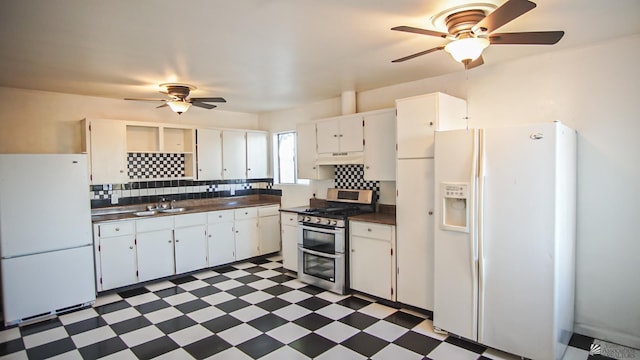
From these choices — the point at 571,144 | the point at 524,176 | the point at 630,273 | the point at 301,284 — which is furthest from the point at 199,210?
the point at 630,273

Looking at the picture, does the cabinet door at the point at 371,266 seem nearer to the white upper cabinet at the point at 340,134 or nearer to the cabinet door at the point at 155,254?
the white upper cabinet at the point at 340,134

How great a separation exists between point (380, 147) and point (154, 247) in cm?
303

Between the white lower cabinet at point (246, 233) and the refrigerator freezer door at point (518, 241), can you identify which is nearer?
the refrigerator freezer door at point (518, 241)

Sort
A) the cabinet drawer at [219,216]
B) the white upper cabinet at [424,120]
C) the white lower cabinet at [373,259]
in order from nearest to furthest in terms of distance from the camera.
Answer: the white upper cabinet at [424,120]
the white lower cabinet at [373,259]
the cabinet drawer at [219,216]

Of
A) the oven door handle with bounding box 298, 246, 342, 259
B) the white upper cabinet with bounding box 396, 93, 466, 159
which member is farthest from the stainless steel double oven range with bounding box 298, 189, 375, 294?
the white upper cabinet with bounding box 396, 93, 466, 159

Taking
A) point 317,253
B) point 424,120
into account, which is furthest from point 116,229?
point 424,120

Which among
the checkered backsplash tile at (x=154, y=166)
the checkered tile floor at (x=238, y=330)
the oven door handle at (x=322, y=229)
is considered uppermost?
the checkered backsplash tile at (x=154, y=166)

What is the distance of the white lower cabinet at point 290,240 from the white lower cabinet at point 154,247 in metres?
1.46

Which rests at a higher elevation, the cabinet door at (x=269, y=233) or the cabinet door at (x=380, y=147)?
the cabinet door at (x=380, y=147)

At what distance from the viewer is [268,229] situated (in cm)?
545

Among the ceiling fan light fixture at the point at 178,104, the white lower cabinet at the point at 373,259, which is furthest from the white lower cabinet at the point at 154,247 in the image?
the white lower cabinet at the point at 373,259

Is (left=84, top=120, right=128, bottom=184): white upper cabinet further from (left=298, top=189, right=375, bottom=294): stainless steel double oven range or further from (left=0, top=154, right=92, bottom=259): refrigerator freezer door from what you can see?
(left=298, top=189, right=375, bottom=294): stainless steel double oven range

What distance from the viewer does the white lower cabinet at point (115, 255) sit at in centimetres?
390

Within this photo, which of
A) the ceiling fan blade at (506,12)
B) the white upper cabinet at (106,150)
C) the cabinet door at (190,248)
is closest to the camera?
the ceiling fan blade at (506,12)
